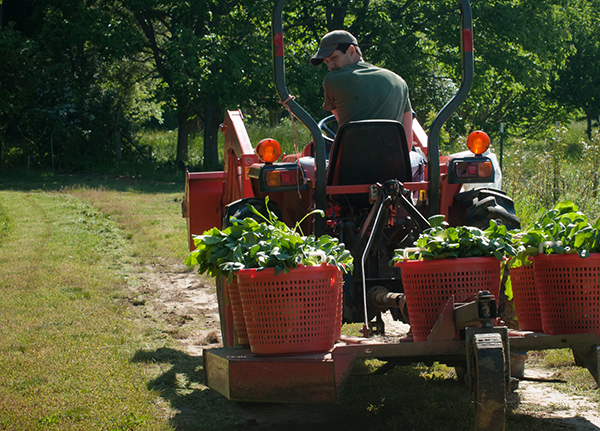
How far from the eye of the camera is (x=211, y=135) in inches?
992

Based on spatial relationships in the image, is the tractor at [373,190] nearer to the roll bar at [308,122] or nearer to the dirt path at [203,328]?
the roll bar at [308,122]

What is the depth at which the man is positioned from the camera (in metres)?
4.52

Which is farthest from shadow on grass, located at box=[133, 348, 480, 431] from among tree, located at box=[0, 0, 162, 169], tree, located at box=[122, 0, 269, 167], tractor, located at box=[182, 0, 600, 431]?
tree, located at box=[0, 0, 162, 169]

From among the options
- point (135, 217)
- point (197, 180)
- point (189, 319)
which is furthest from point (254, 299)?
point (135, 217)

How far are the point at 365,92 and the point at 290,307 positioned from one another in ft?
5.89

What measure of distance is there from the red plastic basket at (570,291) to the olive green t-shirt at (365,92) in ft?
5.06

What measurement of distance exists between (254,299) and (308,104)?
761 inches

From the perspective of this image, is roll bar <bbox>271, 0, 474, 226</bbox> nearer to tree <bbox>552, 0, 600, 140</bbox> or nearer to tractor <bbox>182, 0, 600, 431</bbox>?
tractor <bbox>182, 0, 600, 431</bbox>

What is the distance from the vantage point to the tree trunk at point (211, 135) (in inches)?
928

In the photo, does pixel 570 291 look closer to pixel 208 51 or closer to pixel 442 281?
pixel 442 281

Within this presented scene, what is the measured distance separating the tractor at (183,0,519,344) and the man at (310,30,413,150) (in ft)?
1.24

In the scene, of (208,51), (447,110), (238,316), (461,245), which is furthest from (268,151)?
(208,51)

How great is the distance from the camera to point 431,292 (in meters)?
3.24

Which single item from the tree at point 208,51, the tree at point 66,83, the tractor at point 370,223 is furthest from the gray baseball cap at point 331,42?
the tree at point 66,83
